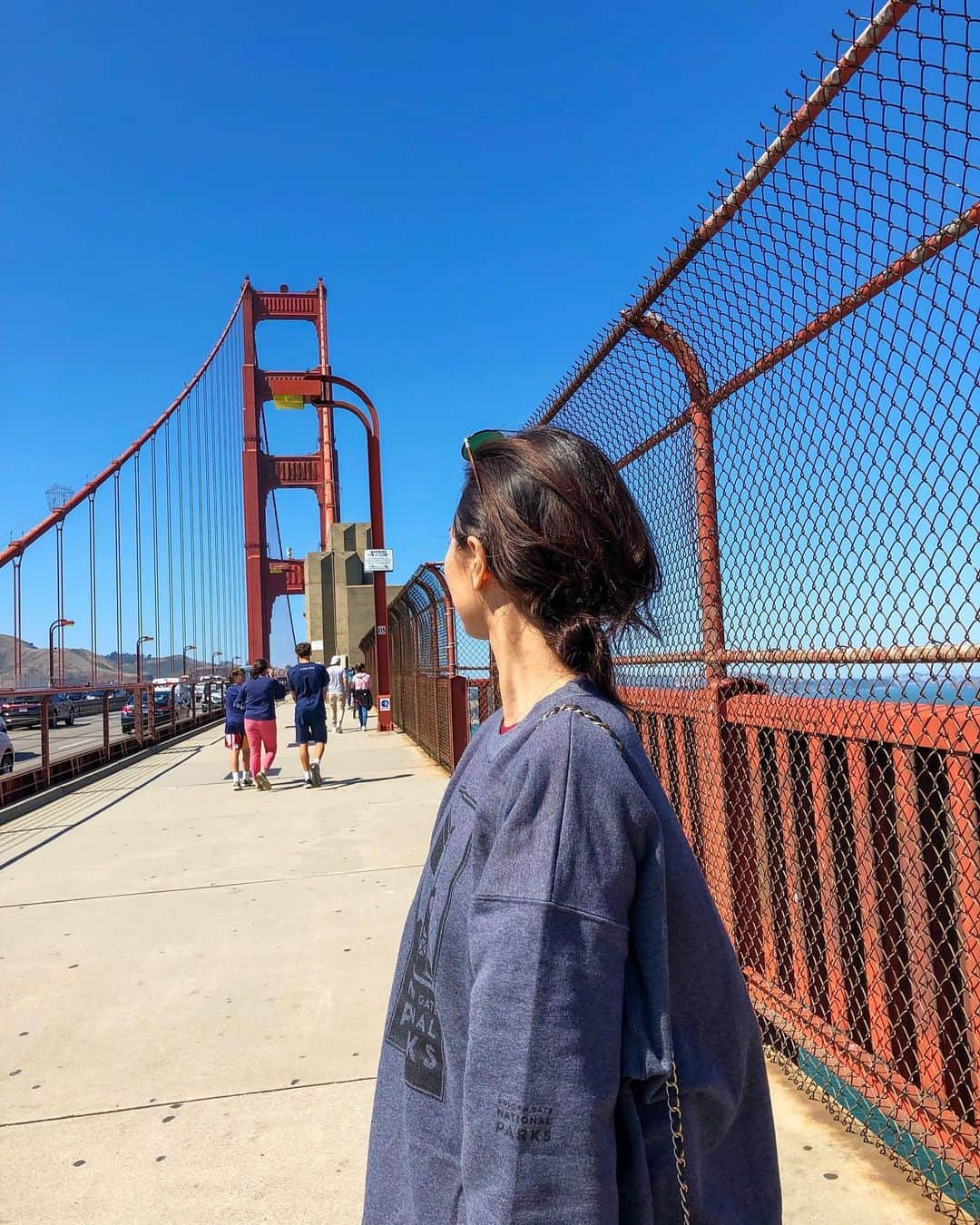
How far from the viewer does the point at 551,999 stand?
2.56 feet

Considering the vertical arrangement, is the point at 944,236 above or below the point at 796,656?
above

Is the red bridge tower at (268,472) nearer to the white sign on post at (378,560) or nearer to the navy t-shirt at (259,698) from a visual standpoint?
the white sign on post at (378,560)

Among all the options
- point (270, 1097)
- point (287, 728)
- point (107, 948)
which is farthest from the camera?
point (287, 728)

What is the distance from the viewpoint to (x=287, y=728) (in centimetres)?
1677

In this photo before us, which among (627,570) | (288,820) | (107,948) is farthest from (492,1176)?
(288,820)

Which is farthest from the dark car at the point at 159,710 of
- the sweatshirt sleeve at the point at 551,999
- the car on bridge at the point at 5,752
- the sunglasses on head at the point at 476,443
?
the sweatshirt sleeve at the point at 551,999

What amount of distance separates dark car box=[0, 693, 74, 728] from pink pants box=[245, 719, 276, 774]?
2.13 meters

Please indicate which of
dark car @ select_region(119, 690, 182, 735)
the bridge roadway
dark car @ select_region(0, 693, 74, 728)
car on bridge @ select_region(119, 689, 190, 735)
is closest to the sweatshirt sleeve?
the bridge roadway

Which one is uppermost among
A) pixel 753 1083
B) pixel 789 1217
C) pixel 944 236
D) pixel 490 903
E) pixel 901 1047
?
pixel 944 236

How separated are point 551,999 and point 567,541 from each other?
459mm

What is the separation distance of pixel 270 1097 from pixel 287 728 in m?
14.3

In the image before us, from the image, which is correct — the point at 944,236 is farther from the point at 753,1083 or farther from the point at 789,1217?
the point at 789,1217

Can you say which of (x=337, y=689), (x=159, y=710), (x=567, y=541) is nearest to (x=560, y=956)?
(x=567, y=541)

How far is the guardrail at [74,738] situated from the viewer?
29.9 ft
